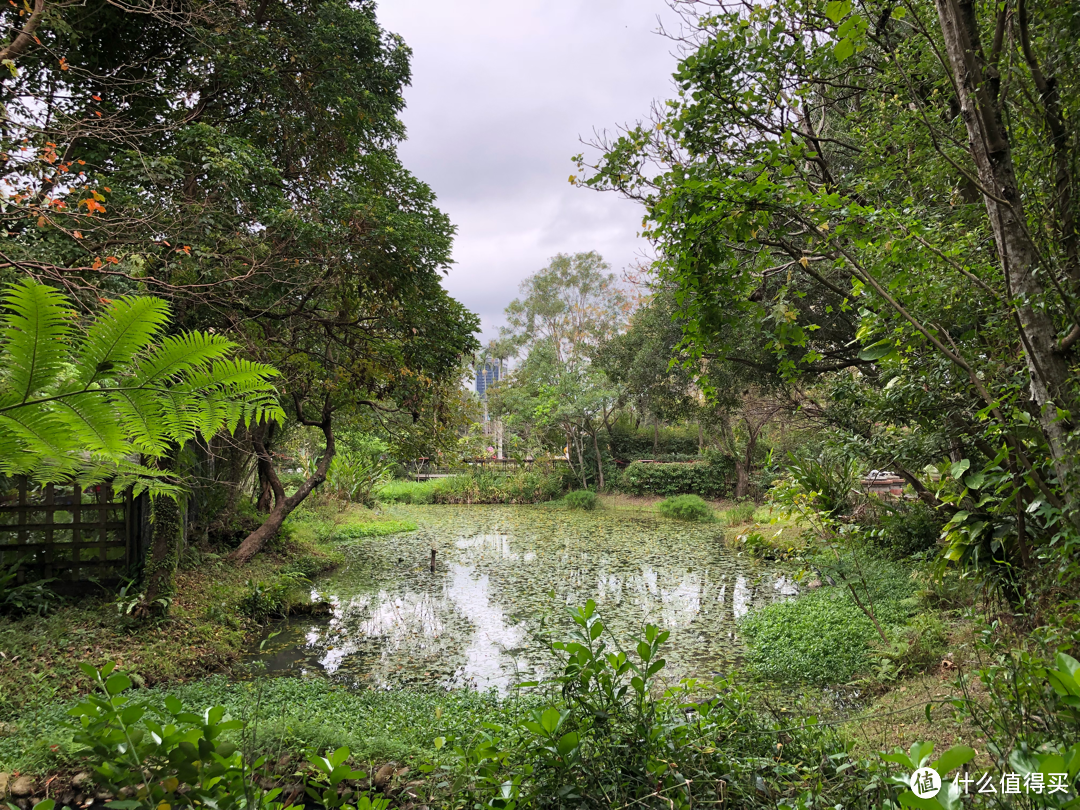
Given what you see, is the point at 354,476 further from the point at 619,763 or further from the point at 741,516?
the point at 619,763

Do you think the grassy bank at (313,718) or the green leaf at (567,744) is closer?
the green leaf at (567,744)

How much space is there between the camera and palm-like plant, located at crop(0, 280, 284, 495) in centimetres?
88

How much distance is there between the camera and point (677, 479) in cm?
1435

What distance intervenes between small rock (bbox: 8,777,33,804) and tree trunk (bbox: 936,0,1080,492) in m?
3.38

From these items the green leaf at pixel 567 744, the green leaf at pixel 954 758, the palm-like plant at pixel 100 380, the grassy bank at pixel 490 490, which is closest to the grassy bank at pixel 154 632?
the palm-like plant at pixel 100 380

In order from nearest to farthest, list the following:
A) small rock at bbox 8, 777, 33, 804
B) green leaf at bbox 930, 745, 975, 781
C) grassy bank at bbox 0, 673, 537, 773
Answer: green leaf at bbox 930, 745, 975, 781
small rock at bbox 8, 777, 33, 804
grassy bank at bbox 0, 673, 537, 773

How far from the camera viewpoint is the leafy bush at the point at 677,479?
13.9 m

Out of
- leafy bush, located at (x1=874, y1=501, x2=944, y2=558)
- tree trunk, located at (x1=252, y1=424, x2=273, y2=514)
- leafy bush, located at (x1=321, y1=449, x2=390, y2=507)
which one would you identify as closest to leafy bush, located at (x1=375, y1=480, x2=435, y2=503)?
leafy bush, located at (x1=321, y1=449, x2=390, y2=507)

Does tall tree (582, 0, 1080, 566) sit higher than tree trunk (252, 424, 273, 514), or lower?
higher

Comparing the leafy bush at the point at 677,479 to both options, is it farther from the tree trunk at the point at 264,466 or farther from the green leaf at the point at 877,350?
the green leaf at the point at 877,350

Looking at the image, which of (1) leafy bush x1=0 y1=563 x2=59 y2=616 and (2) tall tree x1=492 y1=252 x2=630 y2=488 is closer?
(1) leafy bush x1=0 y1=563 x2=59 y2=616

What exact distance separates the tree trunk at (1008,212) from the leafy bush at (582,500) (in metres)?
12.1

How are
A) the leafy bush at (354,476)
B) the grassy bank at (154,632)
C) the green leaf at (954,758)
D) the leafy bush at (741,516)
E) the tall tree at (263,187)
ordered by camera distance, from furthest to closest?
the leafy bush at (354,476) → the leafy bush at (741,516) → the tall tree at (263,187) → the grassy bank at (154,632) → the green leaf at (954,758)

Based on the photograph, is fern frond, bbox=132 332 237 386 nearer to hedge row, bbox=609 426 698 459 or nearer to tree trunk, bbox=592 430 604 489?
tree trunk, bbox=592 430 604 489
